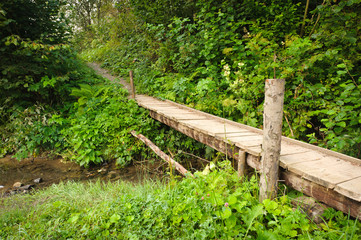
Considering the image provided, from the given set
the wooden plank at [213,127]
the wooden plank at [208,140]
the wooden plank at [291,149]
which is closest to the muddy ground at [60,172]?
the wooden plank at [208,140]

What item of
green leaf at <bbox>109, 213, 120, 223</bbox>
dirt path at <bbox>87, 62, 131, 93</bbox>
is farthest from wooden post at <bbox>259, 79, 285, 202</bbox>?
dirt path at <bbox>87, 62, 131, 93</bbox>

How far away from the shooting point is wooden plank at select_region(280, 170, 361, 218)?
1580mm

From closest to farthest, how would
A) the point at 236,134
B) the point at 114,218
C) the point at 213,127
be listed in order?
the point at 114,218 < the point at 236,134 < the point at 213,127

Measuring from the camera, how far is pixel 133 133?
531 centimetres

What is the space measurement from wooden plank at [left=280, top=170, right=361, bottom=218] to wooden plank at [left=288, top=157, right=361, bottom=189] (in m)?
0.08

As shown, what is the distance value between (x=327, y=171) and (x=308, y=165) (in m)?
0.18

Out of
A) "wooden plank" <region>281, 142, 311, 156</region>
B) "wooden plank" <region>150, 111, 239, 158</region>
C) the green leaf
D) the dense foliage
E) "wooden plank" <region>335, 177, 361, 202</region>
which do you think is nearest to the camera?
"wooden plank" <region>335, 177, 361, 202</region>

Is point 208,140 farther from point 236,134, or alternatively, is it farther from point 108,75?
point 108,75

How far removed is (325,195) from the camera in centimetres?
175

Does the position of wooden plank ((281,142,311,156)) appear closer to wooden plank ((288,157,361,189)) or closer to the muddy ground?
wooden plank ((288,157,361,189))

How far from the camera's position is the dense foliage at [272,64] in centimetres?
317

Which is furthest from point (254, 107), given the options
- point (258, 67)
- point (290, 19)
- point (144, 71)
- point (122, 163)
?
point (144, 71)

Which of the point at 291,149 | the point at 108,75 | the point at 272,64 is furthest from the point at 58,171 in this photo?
the point at 108,75

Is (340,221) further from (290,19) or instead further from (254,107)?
(290,19)
